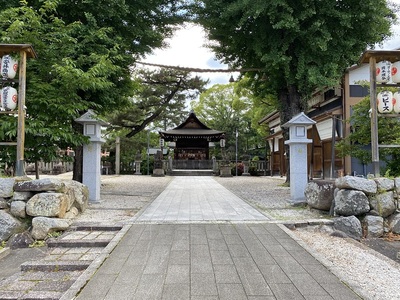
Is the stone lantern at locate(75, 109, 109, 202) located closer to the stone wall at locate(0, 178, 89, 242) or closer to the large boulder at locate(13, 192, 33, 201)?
the stone wall at locate(0, 178, 89, 242)

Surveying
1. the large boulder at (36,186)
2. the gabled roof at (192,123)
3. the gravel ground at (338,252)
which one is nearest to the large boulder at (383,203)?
the gravel ground at (338,252)

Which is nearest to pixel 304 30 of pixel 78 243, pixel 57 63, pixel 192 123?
pixel 57 63

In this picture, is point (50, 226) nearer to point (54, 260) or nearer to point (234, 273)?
point (54, 260)

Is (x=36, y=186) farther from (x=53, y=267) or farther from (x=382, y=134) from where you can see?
(x=382, y=134)

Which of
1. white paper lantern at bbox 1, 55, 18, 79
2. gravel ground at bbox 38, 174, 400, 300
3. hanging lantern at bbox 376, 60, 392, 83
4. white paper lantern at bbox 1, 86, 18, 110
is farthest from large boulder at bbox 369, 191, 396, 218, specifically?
white paper lantern at bbox 1, 55, 18, 79

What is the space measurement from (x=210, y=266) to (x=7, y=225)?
3.72 m

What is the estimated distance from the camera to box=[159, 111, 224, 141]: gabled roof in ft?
95.5

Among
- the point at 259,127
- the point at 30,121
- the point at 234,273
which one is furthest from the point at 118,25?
the point at 259,127

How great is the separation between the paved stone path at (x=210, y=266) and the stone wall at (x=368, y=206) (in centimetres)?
140

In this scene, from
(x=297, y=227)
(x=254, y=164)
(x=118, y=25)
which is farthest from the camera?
(x=254, y=164)

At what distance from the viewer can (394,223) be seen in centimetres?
579

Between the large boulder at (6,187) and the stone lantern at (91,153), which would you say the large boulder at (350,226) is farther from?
the large boulder at (6,187)

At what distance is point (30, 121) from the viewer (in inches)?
261

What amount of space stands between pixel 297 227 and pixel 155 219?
2767 mm
